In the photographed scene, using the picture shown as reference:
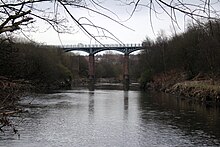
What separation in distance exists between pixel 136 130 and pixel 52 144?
4922mm

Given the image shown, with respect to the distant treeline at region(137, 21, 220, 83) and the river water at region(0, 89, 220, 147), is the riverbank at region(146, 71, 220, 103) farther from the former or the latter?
the river water at region(0, 89, 220, 147)

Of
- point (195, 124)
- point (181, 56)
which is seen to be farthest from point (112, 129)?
point (181, 56)

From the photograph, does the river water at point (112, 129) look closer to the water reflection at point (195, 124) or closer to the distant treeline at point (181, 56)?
the water reflection at point (195, 124)

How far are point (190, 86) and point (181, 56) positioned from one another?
34.2ft

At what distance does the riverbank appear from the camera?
112 feet

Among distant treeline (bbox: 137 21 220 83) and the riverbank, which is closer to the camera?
the riverbank

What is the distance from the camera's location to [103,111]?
26156 millimetres

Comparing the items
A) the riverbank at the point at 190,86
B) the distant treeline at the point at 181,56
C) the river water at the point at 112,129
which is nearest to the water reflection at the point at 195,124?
the river water at the point at 112,129

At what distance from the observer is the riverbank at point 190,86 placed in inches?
1348

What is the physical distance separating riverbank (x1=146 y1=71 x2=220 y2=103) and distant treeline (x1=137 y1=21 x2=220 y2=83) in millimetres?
1039

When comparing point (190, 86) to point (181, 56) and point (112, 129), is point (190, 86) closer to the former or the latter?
point (181, 56)

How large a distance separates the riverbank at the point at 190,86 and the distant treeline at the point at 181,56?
104cm

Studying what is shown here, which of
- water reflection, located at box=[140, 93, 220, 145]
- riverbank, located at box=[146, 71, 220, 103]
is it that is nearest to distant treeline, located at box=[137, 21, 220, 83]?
riverbank, located at box=[146, 71, 220, 103]

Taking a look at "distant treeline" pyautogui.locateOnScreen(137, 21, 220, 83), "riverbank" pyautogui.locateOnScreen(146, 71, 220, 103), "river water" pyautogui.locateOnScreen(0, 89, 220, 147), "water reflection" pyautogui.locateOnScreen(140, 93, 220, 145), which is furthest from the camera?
"distant treeline" pyautogui.locateOnScreen(137, 21, 220, 83)
